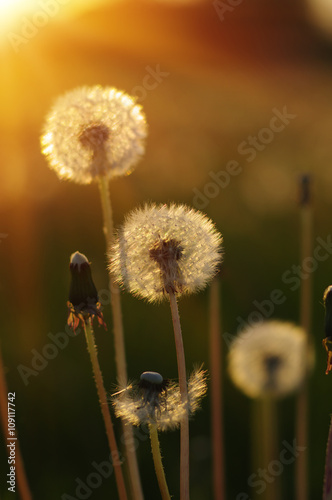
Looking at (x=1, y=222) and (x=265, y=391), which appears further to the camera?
(x=1, y=222)

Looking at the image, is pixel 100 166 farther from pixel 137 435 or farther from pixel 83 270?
pixel 137 435

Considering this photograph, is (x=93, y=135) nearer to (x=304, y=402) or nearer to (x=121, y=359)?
(x=121, y=359)

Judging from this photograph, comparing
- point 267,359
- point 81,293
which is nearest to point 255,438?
point 267,359

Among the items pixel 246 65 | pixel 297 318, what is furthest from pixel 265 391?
pixel 246 65

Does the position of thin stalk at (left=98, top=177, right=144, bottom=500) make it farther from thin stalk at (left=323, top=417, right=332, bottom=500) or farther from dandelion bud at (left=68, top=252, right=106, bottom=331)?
thin stalk at (left=323, top=417, right=332, bottom=500)

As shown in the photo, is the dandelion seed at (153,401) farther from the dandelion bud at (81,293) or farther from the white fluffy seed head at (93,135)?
the white fluffy seed head at (93,135)

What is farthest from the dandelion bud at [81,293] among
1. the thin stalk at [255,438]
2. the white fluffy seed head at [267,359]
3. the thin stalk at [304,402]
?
the thin stalk at [255,438]
